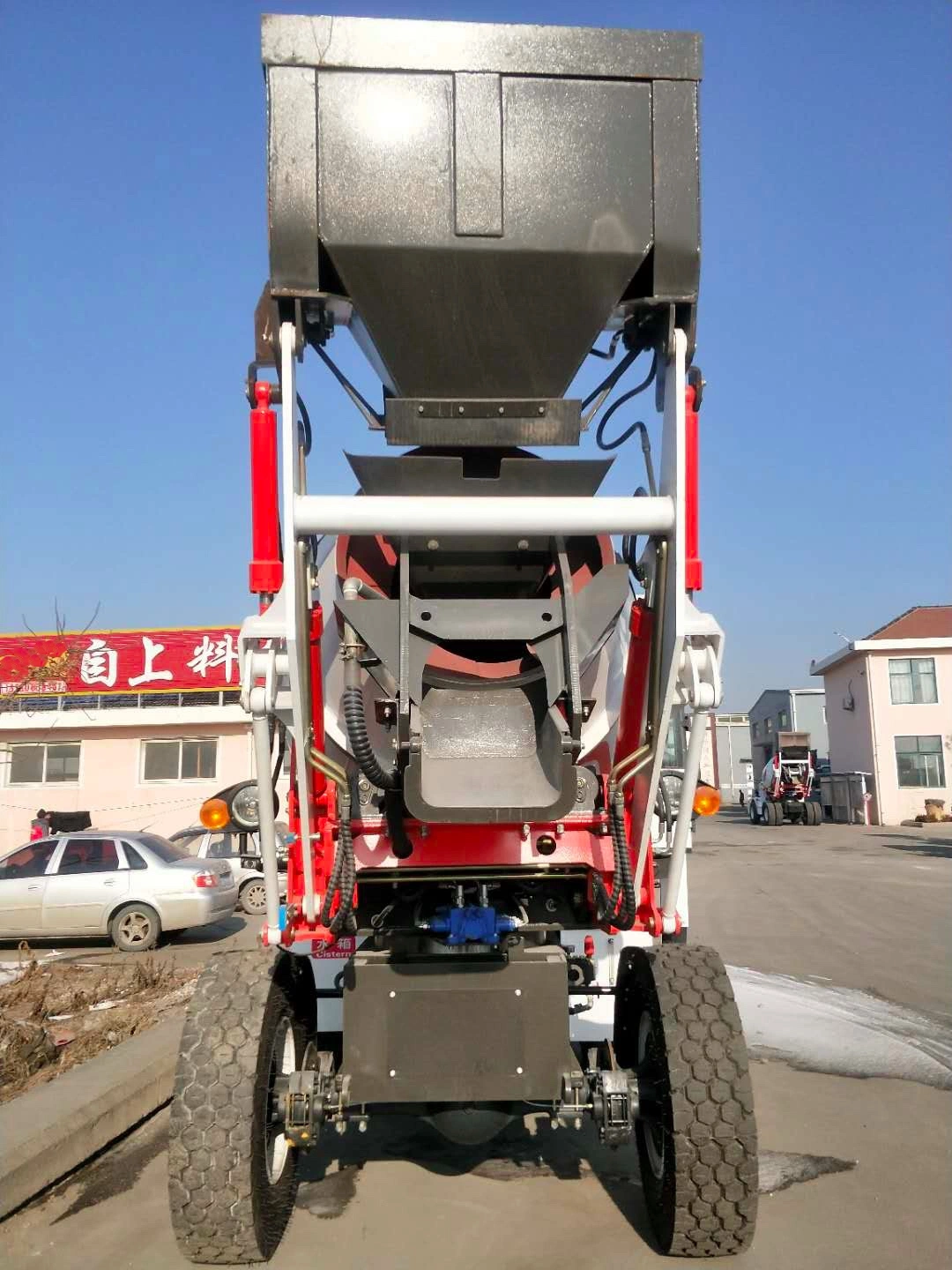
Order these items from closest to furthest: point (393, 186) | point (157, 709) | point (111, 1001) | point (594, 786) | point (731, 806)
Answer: point (393, 186), point (594, 786), point (111, 1001), point (157, 709), point (731, 806)

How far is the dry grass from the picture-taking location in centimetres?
580

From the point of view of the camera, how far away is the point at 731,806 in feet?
190

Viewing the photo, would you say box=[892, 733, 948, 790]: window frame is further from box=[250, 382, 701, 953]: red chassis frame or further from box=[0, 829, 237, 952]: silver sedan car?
box=[250, 382, 701, 953]: red chassis frame

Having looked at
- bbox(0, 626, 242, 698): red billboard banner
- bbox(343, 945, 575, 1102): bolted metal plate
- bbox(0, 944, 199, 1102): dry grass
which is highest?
bbox(0, 626, 242, 698): red billboard banner

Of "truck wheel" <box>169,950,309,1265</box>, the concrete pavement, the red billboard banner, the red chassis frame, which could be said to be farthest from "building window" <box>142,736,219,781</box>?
"truck wheel" <box>169,950,309,1265</box>

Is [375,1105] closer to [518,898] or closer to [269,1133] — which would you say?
[269,1133]

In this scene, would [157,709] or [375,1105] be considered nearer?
[375,1105]

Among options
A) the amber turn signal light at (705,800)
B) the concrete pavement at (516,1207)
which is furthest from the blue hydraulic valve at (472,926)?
the concrete pavement at (516,1207)

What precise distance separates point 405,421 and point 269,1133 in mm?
2599

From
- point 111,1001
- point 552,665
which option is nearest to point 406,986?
point 552,665

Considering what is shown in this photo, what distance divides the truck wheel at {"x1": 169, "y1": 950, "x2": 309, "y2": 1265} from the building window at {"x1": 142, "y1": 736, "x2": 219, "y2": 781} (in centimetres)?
2001

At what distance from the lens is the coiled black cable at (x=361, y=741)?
3.30 meters

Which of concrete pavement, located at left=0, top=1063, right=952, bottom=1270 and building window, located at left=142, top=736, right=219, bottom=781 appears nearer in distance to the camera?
concrete pavement, located at left=0, top=1063, right=952, bottom=1270

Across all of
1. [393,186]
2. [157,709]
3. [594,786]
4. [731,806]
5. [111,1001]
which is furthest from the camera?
[731,806]
